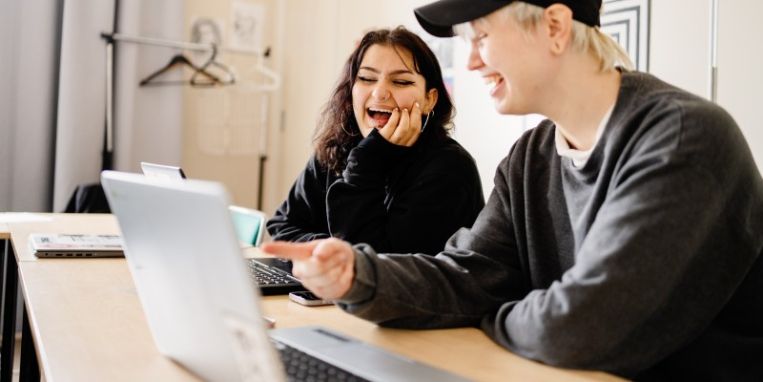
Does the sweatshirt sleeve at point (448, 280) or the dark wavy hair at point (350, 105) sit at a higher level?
the dark wavy hair at point (350, 105)

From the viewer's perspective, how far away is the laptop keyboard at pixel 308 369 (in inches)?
32.2

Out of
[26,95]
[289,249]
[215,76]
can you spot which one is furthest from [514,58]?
[215,76]

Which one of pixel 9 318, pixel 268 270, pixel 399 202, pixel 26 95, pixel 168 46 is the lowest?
pixel 9 318

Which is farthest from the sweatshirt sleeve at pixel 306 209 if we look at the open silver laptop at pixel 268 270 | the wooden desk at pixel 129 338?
the wooden desk at pixel 129 338

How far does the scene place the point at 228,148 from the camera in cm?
389

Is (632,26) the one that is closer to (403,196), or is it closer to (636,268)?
(403,196)

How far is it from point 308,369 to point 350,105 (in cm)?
124

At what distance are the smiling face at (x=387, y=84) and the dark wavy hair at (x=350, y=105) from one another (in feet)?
0.06

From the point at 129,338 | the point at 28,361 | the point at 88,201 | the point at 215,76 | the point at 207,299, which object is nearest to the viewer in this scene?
the point at 207,299

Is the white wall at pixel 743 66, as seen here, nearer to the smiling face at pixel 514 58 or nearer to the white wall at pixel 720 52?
the white wall at pixel 720 52

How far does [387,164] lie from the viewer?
1.74 m

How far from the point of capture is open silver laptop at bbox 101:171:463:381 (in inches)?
23.2

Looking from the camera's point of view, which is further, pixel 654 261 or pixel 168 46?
pixel 168 46

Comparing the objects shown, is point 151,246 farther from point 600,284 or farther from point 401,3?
point 401,3
